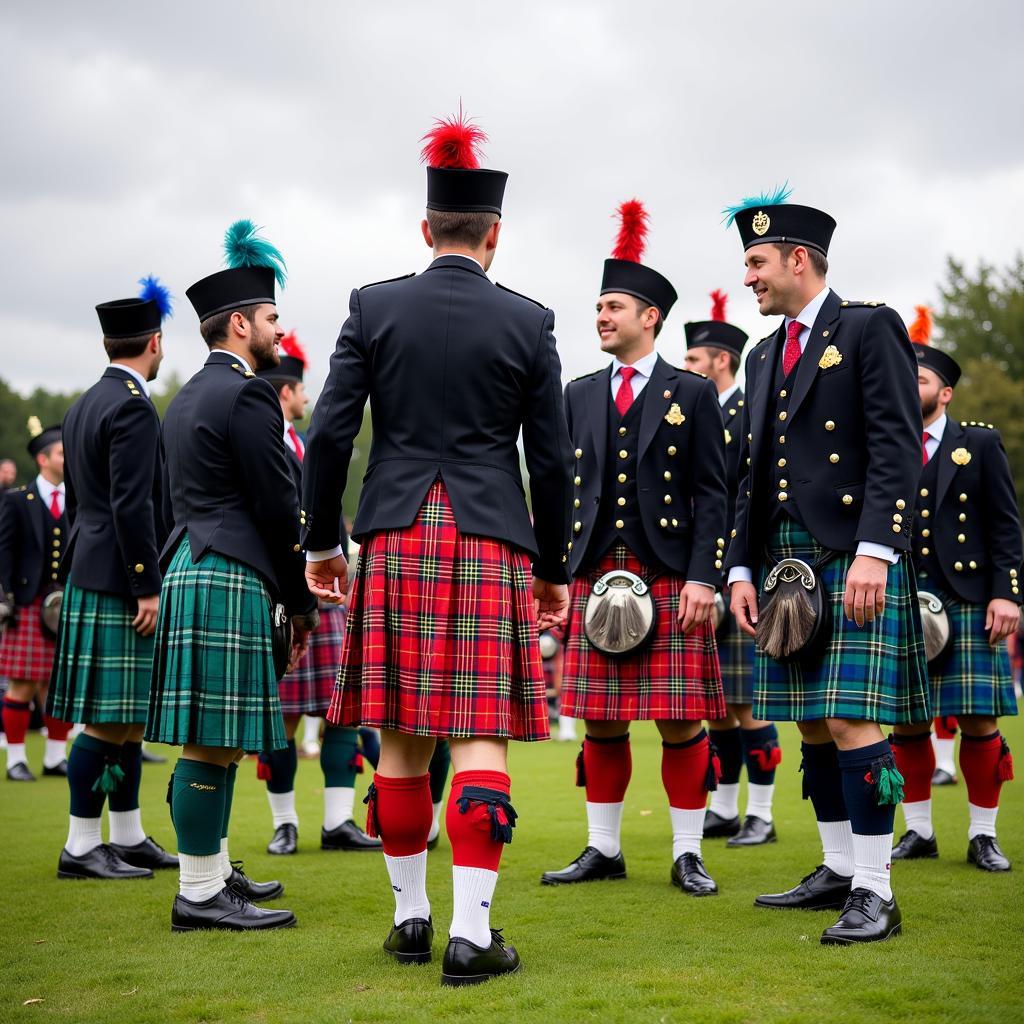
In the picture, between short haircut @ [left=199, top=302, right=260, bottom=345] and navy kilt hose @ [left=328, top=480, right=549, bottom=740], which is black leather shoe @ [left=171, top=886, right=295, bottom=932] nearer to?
navy kilt hose @ [left=328, top=480, right=549, bottom=740]

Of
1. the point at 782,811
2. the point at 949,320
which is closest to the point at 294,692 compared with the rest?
the point at 782,811

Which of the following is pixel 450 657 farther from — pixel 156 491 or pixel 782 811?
pixel 782 811

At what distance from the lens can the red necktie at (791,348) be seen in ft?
12.9

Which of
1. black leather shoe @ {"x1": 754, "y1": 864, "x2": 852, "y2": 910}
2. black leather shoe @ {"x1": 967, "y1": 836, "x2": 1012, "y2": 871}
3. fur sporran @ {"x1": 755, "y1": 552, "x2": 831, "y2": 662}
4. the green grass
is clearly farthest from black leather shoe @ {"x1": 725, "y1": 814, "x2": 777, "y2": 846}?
fur sporran @ {"x1": 755, "y1": 552, "x2": 831, "y2": 662}

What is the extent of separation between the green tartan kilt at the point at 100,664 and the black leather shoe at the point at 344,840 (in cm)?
113

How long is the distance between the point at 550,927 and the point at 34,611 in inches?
221

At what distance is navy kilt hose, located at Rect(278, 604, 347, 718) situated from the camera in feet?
17.6

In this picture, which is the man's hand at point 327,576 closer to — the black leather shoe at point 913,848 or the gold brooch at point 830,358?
the gold brooch at point 830,358

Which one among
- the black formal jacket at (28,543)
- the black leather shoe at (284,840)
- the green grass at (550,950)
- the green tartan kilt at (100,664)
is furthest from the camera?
the black formal jacket at (28,543)

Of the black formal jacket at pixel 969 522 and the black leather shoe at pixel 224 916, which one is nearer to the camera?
the black leather shoe at pixel 224 916

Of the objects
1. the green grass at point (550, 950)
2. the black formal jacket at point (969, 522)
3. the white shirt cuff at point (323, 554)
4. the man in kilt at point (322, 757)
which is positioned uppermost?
the black formal jacket at point (969, 522)

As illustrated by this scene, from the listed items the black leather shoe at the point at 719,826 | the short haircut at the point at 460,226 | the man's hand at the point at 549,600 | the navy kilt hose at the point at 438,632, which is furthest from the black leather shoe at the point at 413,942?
the black leather shoe at the point at 719,826

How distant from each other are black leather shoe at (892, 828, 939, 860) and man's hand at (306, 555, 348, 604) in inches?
109

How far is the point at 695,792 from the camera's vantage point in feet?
14.7
